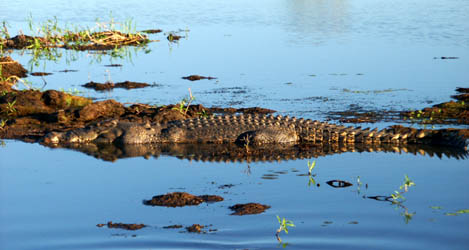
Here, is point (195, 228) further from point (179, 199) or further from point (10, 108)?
point (10, 108)

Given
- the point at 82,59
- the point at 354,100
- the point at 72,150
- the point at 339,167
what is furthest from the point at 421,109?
the point at 82,59

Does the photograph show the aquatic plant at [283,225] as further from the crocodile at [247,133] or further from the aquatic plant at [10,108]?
the aquatic plant at [10,108]

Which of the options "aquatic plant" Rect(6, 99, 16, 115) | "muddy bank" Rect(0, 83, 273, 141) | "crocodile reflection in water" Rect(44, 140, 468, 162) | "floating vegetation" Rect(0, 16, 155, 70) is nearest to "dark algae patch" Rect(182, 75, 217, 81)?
"muddy bank" Rect(0, 83, 273, 141)

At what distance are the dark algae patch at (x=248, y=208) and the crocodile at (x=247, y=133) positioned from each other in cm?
300

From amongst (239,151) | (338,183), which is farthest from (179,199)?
(239,151)

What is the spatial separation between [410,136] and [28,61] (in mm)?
10808

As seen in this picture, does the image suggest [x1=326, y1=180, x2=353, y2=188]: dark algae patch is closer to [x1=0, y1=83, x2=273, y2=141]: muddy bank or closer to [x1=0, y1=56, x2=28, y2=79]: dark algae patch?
[x1=0, y1=83, x2=273, y2=141]: muddy bank

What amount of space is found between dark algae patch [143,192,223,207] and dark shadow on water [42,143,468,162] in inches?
73.4

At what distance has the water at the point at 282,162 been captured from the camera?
21.5ft

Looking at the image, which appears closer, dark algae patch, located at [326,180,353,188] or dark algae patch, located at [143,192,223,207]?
dark algae patch, located at [143,192,223,207]

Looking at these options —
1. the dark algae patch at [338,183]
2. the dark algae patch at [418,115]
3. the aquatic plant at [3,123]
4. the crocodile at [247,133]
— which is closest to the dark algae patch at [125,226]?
the dark algae patch at [338,183]

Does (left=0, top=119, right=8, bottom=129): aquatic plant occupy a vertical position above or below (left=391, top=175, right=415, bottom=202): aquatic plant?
above

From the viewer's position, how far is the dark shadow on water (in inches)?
380

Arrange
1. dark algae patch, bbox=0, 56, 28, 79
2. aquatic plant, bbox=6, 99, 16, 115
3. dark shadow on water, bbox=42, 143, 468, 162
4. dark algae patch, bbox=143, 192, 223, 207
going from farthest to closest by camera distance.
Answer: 1. dark algae patch, bbox=0, 56, 28, 79
2. aquatic plant, bbox=6, 99, 16, 115
3. dark shadow on water, bbox=42, 143, 468, 162
4. dark algae patch, bbox=143, 192, 223, 207
